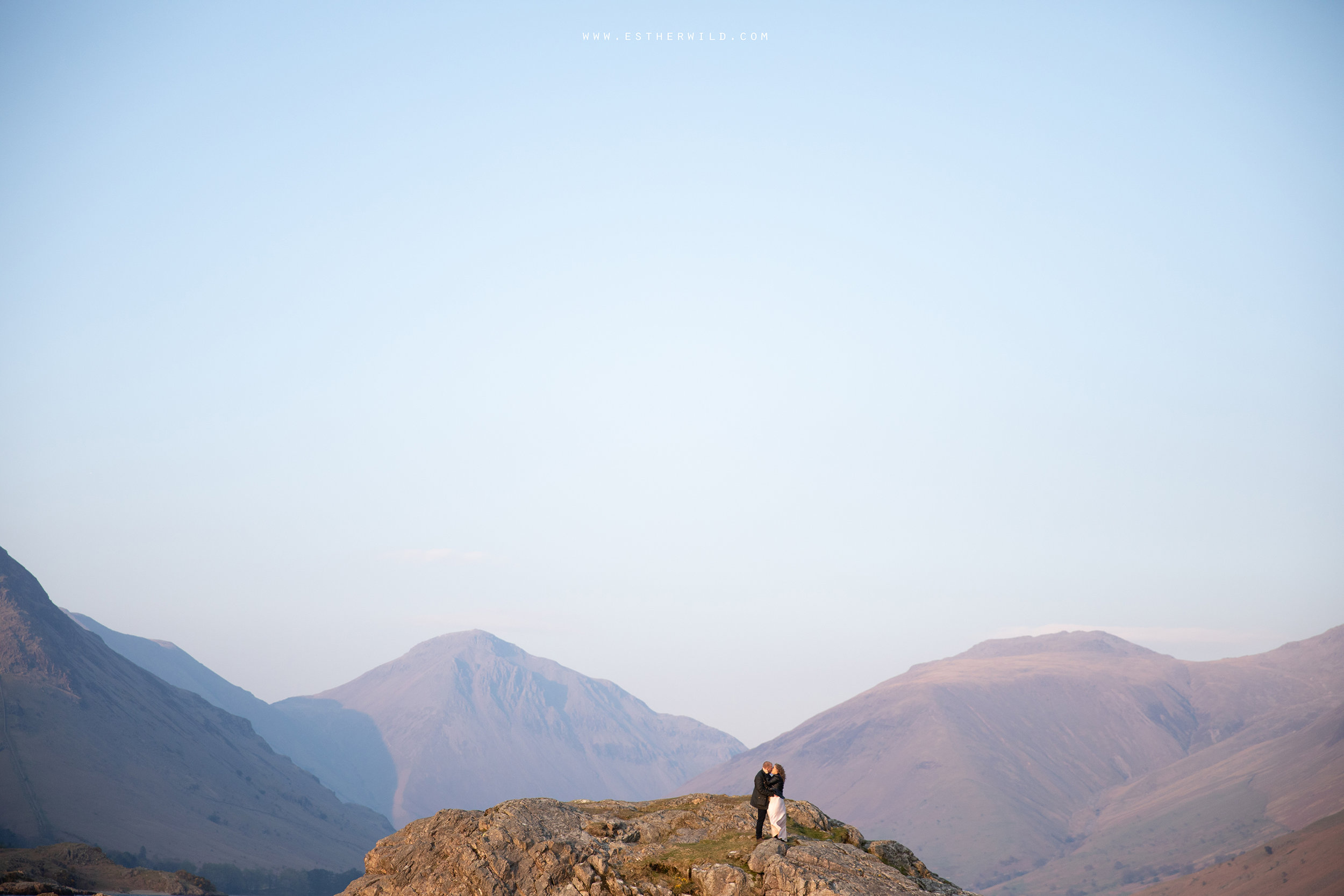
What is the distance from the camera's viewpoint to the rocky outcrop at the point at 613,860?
3095cm

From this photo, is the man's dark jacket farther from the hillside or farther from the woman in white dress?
the hillside

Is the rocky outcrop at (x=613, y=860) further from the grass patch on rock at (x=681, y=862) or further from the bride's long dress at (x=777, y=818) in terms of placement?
Result: the bride's long dress at (x=777, y=818)

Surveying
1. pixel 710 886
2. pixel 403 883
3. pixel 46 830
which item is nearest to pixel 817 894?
pixel 710 886

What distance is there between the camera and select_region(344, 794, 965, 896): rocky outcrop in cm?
3095

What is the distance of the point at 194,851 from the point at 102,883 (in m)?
121

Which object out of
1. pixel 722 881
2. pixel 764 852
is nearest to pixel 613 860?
pixel 722 881

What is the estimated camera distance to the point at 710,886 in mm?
30703

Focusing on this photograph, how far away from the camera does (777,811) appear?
109ft

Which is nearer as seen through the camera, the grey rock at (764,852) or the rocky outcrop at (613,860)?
the rocky outcrop at (613,860)

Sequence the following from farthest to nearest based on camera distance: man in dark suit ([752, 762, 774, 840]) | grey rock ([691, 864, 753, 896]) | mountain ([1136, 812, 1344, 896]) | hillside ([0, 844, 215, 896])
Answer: mountain ([1136, 812, 1344, 896]), hillside ([0, 844, 215, 896]), man in dark suit ([752, 762, 774, 840]), grey rock ([691, 864, 753, 896])

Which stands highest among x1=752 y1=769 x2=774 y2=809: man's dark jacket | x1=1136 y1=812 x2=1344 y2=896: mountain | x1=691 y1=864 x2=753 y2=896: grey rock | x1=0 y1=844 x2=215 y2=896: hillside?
x1=752 y1=769 x2=774 y2=809: man's dark jacket

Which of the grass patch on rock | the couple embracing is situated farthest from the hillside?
the couple embracing

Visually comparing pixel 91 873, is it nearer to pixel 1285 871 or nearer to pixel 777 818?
pixel 777 818

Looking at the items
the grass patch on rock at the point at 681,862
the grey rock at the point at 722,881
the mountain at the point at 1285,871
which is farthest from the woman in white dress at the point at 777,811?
the mountain at the point at 1285,871
